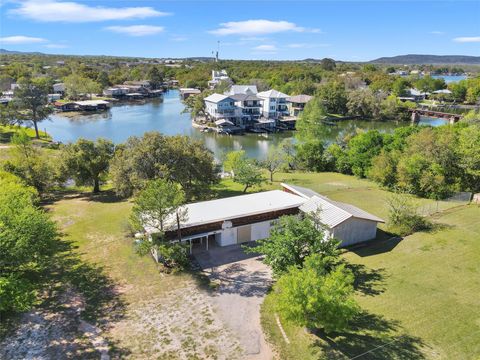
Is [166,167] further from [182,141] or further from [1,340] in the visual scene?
[1,340]

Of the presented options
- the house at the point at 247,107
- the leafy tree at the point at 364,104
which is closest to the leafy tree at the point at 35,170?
the house at the point at 247,107

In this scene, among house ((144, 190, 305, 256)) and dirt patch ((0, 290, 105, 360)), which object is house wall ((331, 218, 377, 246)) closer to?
house ((144, 190, 305, 256))

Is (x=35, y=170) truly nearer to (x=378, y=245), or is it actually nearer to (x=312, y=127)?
(x=378, y=245)

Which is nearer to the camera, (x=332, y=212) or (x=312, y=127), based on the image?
(x=332, y=212)

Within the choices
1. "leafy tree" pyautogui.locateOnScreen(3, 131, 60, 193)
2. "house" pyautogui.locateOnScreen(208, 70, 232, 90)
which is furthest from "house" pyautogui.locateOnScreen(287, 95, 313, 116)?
"leafy tree" pyautogui.locateOnScreen(3, 131, 60, 193)

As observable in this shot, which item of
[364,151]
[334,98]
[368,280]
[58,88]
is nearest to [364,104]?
[334,98]

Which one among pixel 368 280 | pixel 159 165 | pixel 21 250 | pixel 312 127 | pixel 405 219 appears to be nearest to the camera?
pixel 21 250
